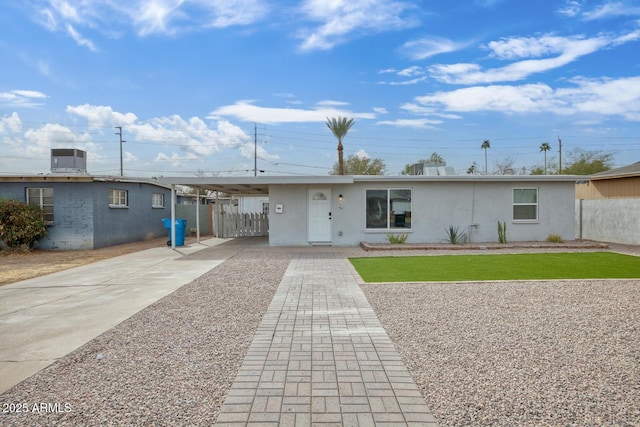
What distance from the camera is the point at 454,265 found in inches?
436

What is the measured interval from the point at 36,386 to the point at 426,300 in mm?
5423

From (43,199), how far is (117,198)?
8.88 feet

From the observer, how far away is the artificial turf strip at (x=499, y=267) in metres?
9.21

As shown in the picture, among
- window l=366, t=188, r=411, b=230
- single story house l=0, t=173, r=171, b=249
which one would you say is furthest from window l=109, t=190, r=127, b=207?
window l=366, t=188, r=411, b=230

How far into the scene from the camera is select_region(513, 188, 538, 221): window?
54.3 ft

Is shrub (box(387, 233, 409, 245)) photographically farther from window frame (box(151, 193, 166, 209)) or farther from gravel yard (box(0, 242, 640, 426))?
window frame (box(151, 193, 166, 209))

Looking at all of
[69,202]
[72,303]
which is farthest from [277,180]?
[72,303]

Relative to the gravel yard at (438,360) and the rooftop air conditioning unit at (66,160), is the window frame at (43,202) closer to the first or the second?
the rooftop air conditioning unit at (66,160)

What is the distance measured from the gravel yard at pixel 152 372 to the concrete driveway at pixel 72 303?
0.30 meters

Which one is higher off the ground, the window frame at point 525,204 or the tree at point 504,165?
the tree at point 504,165

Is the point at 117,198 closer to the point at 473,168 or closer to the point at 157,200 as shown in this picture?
the point at 157,200

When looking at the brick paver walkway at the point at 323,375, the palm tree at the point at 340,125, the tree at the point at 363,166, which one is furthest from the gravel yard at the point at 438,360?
the tree at the point at 363,166

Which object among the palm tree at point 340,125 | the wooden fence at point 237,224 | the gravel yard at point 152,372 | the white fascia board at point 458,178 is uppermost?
the palm tree at point 340,125

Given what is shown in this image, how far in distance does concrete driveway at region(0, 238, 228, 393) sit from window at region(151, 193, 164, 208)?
9.55 m
